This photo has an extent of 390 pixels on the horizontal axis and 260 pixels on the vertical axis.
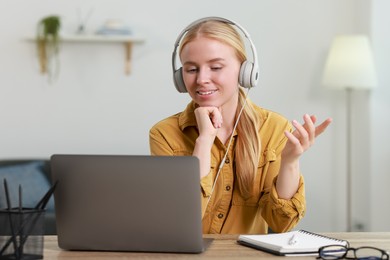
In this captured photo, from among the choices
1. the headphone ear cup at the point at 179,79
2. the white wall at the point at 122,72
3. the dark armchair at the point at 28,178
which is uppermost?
the headphone ear cup at the point at 179,79

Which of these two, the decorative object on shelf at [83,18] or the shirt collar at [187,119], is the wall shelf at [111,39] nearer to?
the decorative object on shelf at [83,18]

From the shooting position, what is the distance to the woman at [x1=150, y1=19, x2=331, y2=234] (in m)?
2.31

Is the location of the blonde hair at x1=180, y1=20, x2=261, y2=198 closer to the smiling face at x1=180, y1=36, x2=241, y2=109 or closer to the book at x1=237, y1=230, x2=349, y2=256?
the smiling face at x1=180, y1=36, x2=241, y2=109

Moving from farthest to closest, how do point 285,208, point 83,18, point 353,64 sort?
1. point 83,18
2. point 353,64
3. point 285,208

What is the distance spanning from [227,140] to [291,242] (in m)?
0.64

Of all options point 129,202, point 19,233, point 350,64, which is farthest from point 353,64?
point 19,233

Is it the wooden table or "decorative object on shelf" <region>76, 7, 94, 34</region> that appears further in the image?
"decorative object on shelf" <region>76, 7, 94, 34</region>

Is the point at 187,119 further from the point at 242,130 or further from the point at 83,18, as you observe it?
the point at 83,18

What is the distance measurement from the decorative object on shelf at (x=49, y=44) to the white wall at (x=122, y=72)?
4 cm

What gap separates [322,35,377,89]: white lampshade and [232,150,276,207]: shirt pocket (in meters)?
2.30

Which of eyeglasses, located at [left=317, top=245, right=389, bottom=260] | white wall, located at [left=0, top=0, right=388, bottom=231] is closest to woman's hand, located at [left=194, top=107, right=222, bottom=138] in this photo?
eyeglasses, located at [left=317, top=245, right=389, bottom=260]

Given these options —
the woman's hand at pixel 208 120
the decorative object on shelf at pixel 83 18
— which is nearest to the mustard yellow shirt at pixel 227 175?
the woman's hand at pixel 208 120

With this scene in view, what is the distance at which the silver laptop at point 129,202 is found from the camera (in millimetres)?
1883

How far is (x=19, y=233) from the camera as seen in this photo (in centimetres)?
184
